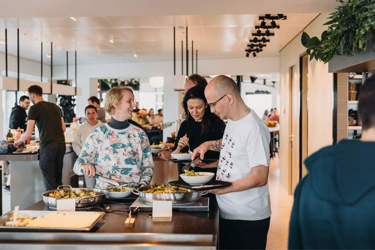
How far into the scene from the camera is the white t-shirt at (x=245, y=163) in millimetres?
2143

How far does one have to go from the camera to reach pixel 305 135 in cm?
673

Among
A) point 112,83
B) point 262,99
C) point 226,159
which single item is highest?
point 112,83

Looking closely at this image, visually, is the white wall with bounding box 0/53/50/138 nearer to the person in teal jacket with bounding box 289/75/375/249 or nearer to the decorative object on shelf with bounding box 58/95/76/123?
the decorative object on shelf with bounding box 58/95/76/123

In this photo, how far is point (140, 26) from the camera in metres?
6.54

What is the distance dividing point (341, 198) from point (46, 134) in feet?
16.8

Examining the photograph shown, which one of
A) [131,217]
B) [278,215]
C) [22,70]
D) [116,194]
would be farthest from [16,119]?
[131,217]

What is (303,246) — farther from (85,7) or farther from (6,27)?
(6,27)

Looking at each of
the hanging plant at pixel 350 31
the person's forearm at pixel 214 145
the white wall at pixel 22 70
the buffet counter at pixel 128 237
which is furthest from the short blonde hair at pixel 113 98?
the white wall at pixel 22 70

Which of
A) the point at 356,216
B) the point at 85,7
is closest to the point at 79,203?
the point at 356,216

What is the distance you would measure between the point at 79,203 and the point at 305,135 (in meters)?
5.24

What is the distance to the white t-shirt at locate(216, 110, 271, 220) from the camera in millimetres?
2143

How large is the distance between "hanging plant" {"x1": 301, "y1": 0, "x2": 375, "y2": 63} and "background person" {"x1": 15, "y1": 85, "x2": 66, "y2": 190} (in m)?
3.92

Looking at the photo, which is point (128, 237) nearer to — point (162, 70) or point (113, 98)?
point (113, 98)

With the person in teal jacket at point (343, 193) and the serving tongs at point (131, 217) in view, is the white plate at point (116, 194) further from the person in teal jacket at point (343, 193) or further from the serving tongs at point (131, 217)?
the person in teal jacket at point (343, 193)
